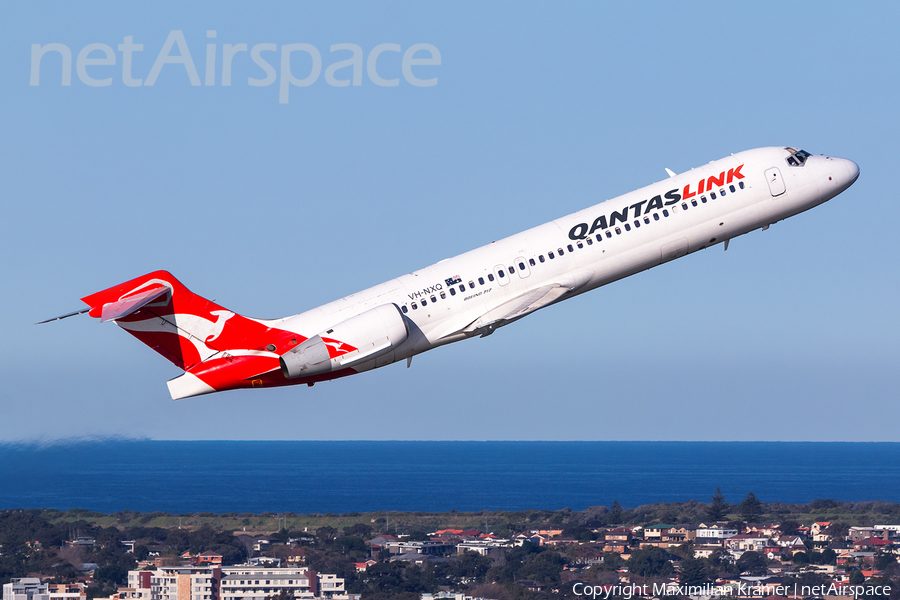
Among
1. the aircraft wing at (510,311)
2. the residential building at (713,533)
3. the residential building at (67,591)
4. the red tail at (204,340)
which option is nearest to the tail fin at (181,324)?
the red tail at (204,340)

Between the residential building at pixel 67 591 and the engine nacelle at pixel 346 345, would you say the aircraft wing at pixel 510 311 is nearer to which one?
the engine nacelle at pixel 346 345

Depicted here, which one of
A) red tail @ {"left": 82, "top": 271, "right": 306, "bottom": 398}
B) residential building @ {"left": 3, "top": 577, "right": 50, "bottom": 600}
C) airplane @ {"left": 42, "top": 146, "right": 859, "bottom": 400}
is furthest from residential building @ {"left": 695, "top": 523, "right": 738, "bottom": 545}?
red tail @ {"left": 82, "top": 271, "right": 306, "bottom": 398}

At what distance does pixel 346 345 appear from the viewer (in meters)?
42.4

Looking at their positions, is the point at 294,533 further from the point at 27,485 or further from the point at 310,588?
the point at 27,485

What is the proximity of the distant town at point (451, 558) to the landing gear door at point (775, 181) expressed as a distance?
5483 cm

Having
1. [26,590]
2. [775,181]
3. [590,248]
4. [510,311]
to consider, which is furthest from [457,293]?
[26,590]

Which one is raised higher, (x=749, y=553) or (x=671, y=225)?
(x=671, y=225)

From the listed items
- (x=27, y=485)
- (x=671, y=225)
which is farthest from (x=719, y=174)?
(x=27, y=485)

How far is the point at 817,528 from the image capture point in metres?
124

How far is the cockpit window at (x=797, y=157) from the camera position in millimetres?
50062

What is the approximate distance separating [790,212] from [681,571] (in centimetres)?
5951

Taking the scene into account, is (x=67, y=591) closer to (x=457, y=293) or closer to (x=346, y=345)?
(x=346, y=345)

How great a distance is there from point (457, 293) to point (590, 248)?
620cm

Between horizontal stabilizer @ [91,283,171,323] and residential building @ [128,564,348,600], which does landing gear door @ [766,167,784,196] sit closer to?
horizontal stabilizer @ [91,283,171,323]
